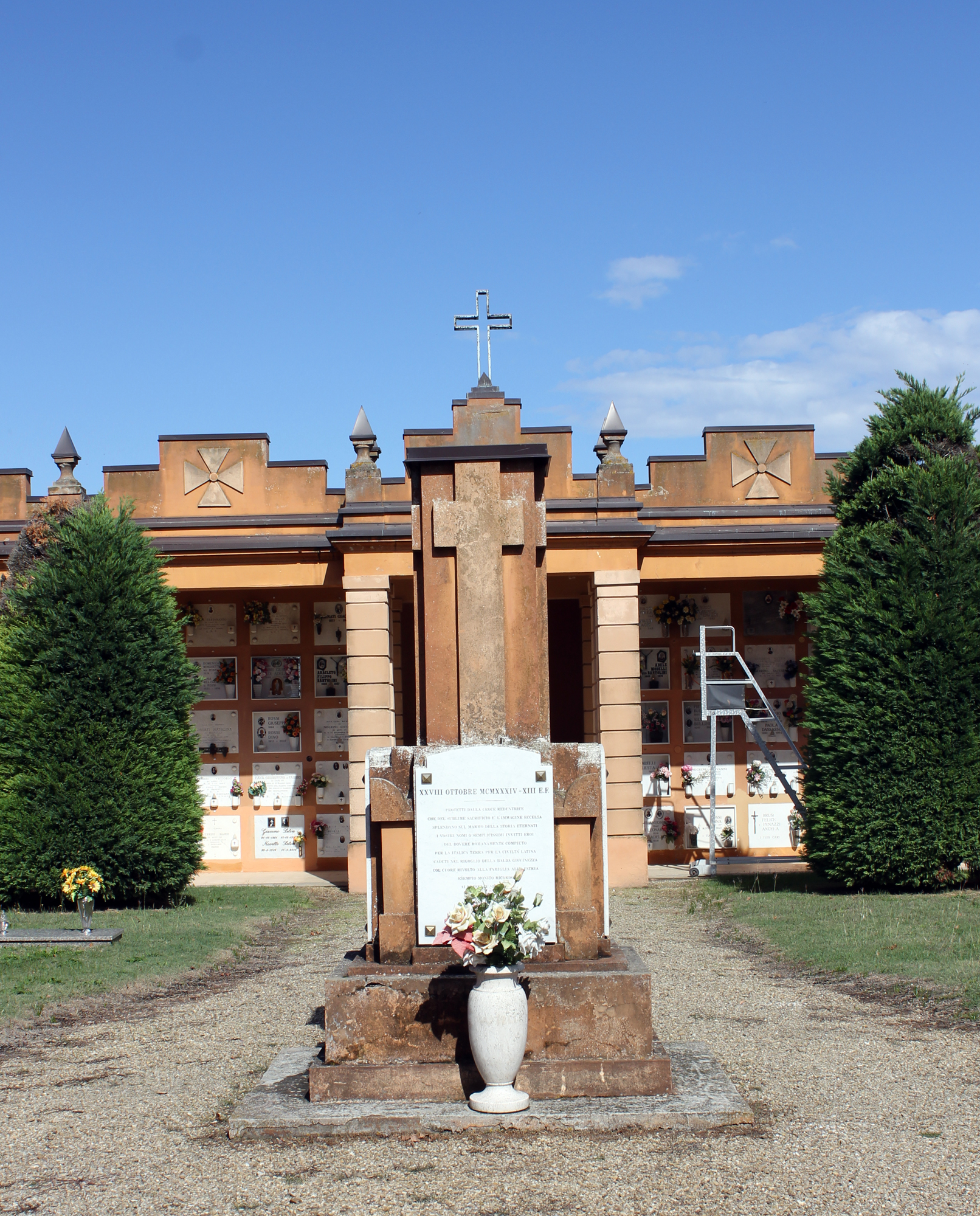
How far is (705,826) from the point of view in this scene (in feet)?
53.2

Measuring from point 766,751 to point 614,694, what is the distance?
2.23 meters

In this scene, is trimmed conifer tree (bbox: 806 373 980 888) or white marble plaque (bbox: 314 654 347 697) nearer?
trimmed conifer tree (bbox: 806 373 980 888)

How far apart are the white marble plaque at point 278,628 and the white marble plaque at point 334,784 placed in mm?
1740

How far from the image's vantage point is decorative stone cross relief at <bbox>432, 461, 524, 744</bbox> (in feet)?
19.0

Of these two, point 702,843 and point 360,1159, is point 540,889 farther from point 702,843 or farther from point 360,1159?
point 702,843

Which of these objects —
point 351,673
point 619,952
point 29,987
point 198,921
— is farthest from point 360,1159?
point 351,673

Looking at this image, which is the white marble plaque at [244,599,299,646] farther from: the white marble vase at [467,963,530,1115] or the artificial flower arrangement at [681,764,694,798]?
the white marble vase at [467,963,530,1115]

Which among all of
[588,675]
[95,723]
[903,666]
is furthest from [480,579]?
[588,675]

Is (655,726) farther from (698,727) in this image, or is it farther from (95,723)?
(95,723)

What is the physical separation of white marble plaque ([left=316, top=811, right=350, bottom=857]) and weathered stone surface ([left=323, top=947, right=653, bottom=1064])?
11.0 metres

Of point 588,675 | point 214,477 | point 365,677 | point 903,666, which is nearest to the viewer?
point 903,666

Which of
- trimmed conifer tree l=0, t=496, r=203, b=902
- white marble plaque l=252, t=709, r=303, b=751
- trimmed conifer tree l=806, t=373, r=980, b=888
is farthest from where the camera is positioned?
white marble plaque l=252, t=709, r=303, b=751

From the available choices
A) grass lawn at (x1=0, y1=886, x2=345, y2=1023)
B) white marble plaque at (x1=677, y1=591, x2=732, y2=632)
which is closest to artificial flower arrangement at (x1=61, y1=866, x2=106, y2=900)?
grass lawn at (x1=0, y1=886, x2=345, y2=1023)

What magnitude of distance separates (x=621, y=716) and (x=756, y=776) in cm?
329
